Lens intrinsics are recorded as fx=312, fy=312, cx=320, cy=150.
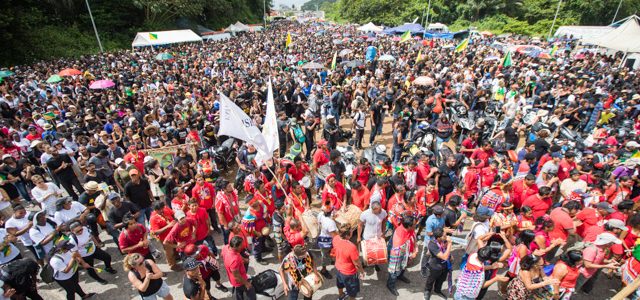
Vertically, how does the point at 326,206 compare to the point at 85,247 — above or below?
above

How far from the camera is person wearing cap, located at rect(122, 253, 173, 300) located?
3.84 meters

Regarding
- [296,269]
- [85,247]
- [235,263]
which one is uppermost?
[235,263]

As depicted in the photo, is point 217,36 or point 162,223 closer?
point 162,223

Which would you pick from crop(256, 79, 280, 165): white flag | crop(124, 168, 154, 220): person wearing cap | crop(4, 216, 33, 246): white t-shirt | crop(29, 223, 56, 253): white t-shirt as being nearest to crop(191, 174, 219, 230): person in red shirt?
crop(124, 168, 154, 220): person wearing cap

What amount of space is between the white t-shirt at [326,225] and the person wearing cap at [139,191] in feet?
11.4

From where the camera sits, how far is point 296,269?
4125 mm

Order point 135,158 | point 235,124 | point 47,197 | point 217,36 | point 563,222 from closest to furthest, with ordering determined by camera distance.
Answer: point 563,222, point 235,124, point 47,197, point 135,158, point 217,36

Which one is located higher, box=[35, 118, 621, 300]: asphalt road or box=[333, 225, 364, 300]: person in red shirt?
box=[333, 225, 364, 300]: person in red shirt

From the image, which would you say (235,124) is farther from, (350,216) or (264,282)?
(264,282)

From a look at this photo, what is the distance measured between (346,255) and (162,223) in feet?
9.99

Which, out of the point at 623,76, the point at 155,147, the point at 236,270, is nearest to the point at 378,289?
the point at 236,270

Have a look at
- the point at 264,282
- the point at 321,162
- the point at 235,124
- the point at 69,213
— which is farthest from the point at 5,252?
the point at 321,162

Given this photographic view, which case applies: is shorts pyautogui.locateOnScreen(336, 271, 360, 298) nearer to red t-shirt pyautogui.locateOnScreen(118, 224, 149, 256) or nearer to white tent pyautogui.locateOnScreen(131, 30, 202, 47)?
red t-shirt pyautogui.locateOnScreen(118, 224, 149, 256)

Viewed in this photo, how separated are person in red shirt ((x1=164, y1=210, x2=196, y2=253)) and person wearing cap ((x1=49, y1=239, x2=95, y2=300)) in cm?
122
